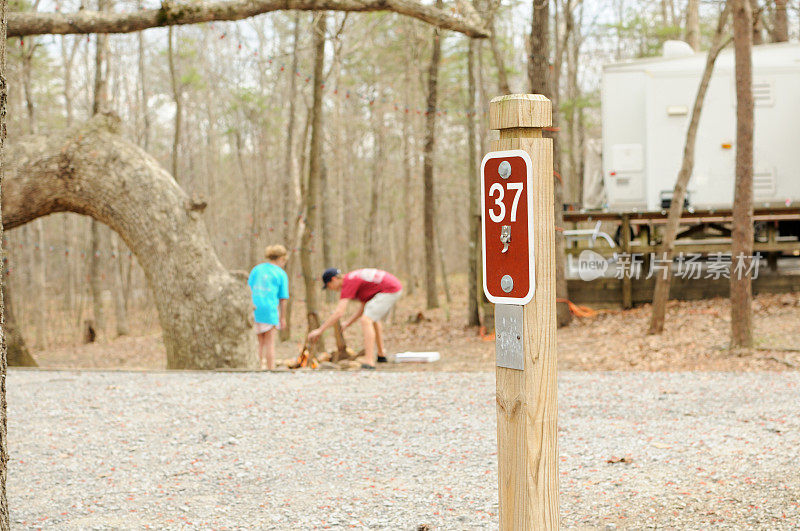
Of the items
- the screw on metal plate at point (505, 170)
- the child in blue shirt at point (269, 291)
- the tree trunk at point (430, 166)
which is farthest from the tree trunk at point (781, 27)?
the screw on metal plate at point (505, 170)

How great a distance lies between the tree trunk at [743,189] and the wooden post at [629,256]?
→ 12.1ft

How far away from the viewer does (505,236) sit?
2436 mm

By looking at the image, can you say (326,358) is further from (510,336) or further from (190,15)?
(510,336)

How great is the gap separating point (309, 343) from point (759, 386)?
516 cm

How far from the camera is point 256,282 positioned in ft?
30.9

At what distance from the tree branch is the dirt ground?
442 centimetres

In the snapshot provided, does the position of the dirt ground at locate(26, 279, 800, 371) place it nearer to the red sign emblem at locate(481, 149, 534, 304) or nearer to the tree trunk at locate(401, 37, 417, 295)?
the tree trunk at locate(401, 37, 417, 295)

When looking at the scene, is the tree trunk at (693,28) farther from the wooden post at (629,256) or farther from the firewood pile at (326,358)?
the firewood pile at (326,358)

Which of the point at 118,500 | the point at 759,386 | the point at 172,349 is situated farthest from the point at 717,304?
the point at 118,500

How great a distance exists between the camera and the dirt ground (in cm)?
956

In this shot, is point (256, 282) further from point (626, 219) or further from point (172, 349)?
point (626, 219)

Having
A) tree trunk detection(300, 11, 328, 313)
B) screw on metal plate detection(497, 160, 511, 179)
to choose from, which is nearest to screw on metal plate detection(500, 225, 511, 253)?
screw on metal plate detection(497, 160, 511, 179)

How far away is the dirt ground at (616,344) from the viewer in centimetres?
956

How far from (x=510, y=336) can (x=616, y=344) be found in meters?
9.18
